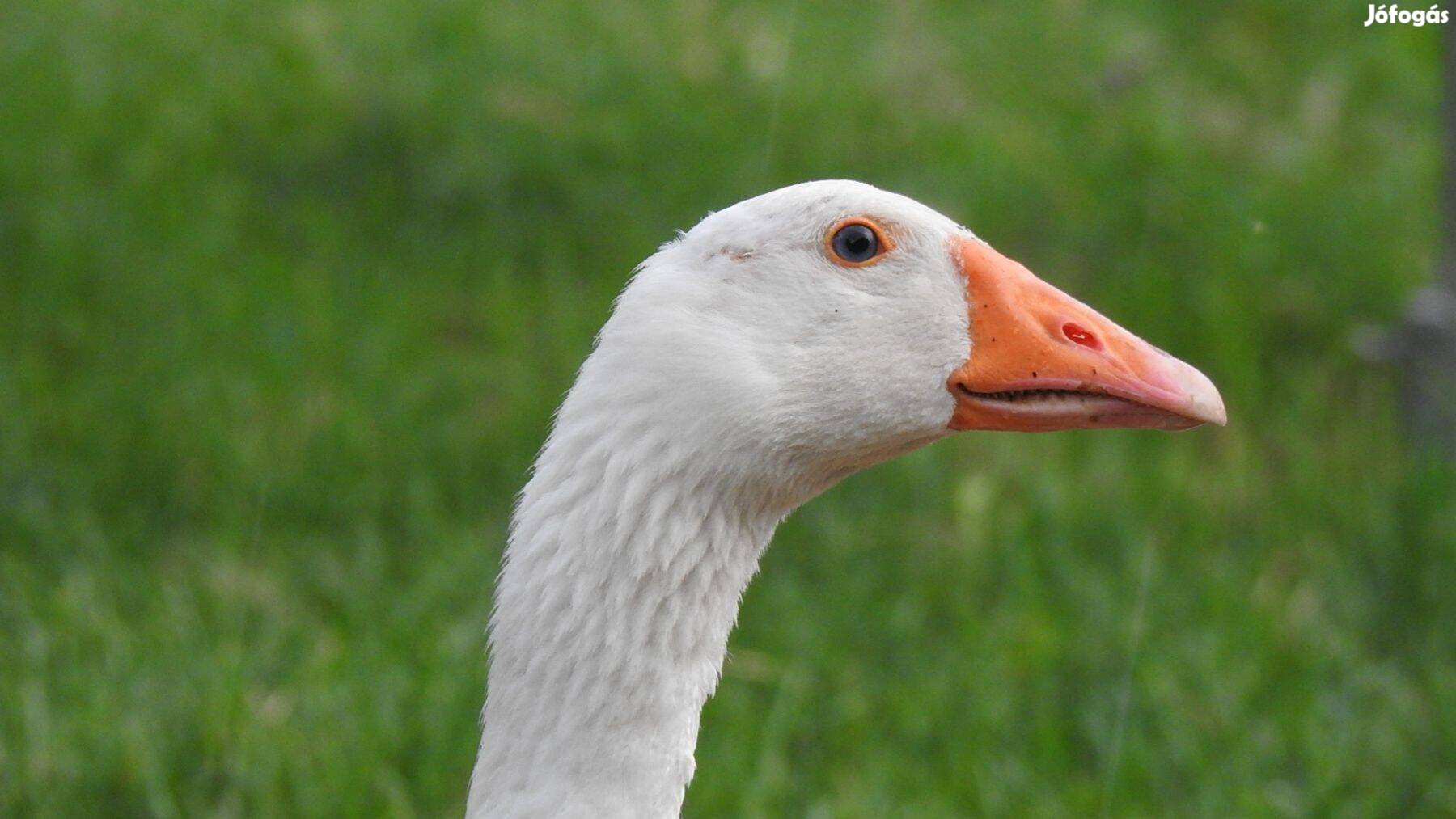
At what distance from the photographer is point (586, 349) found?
18.2ft

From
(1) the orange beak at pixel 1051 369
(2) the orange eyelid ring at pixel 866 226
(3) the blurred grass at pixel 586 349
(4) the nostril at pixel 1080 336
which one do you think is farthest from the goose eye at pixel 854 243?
(3) the blurred grass at pixel 586 349

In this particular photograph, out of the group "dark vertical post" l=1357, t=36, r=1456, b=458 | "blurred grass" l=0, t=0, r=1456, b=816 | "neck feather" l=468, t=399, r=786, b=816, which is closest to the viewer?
"neck feather" l=468, t=399, r=786, b=816

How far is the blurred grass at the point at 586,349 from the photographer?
4.14 metres

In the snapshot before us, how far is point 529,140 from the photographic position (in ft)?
20.7

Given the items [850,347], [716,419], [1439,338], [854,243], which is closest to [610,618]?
[716,419]

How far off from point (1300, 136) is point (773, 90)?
2.12 m

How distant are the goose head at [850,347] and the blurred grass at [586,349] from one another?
1.65m

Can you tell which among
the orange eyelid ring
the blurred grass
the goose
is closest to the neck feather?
the goose

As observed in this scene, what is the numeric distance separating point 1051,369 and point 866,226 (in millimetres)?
338

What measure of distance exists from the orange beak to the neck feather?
15.6 inches

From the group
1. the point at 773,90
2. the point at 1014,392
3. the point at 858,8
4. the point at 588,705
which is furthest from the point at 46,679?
the point at 858,8

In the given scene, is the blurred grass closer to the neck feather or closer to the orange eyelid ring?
the neck feather

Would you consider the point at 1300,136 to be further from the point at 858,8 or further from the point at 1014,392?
the point at 1014,392

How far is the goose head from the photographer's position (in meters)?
2.42
